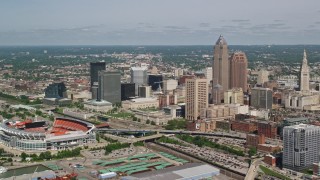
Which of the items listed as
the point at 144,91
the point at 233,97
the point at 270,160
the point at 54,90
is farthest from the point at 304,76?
the point at 270,160

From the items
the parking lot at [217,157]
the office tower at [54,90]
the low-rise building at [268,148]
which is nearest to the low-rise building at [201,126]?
the parking lot at [217,157]

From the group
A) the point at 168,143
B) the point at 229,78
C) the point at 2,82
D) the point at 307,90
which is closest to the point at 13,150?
the point at 168,143

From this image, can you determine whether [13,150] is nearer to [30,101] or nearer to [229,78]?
[30,101]

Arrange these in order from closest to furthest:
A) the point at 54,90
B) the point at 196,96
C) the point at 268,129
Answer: the point at 268,129 → the point at 196,96 → the point at 54,90

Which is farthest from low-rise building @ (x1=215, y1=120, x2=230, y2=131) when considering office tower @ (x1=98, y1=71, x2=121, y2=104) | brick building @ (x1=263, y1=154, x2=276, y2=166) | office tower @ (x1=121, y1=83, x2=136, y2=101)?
office tower @ (x1=121, y1=83, x2=136, y2=101)

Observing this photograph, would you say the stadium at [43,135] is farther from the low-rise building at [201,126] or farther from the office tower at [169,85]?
the office tower at [169,85]

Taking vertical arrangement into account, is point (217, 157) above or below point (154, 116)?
below

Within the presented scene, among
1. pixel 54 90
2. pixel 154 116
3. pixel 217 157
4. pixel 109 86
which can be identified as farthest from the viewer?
pixel 54 90

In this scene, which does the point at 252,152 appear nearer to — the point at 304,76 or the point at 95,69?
the point at 304,76
